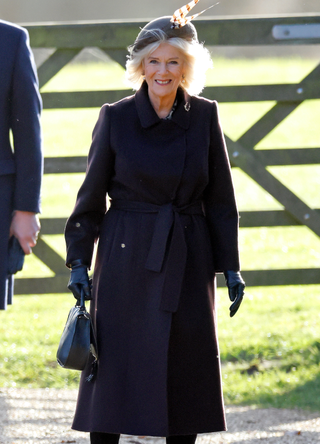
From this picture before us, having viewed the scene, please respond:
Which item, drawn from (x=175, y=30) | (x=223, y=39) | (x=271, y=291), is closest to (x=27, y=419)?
(x=175, y=30)

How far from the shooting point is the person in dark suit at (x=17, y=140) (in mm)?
3092

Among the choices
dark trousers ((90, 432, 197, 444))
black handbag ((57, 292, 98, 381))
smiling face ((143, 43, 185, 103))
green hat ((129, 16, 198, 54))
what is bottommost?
dark trousers ((90, 432, 197, 444))

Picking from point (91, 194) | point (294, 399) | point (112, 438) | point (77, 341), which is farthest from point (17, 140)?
point (294, 399)

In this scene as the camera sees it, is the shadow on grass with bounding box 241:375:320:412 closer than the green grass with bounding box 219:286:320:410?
Yes

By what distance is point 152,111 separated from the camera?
260cm

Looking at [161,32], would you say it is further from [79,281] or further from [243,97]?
[243,97]

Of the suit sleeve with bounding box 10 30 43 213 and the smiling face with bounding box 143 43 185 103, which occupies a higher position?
the smiling face with bounding box 143 43 185 103

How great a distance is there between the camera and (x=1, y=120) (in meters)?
3.09

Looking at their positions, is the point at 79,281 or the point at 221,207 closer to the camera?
the point at 79,281

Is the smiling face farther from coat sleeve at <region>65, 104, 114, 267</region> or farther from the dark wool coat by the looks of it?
coat sleeve at <region>65, 104, 114, 267</region>

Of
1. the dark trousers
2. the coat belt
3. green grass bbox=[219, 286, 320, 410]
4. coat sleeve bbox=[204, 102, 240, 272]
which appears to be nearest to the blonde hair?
coat sleeve bbox=[204, 102, 240, 272]

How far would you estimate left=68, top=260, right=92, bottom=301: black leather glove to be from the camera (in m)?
2.53

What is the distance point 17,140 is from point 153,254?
954 mm

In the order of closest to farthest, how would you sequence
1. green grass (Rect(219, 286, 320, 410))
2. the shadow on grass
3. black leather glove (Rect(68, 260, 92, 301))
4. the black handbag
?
1. the black handbag
2. black leather glove (Rect(68, 260, 92, 301))
3. the shadow on grass
4. green grass (Rect(219, 286, 320, 410))
